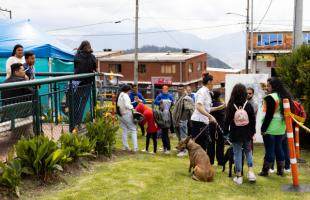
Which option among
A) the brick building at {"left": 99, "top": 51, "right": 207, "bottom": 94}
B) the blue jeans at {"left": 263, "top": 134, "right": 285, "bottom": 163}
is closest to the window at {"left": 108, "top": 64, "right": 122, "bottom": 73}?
the brick building at {"left": 99, "top": 51, "right": 207, "bottom": 94}

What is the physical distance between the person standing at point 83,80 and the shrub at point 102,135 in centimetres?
37

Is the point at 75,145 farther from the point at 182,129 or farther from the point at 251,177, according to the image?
the point at 182,129

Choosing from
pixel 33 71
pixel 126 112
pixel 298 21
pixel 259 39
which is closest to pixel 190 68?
pixel 259 39

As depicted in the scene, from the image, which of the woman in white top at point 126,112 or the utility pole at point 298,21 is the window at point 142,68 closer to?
the utility pole at point 298,21

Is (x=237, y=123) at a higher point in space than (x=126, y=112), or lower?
higher

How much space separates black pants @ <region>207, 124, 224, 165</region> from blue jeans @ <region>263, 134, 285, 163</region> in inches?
39.5

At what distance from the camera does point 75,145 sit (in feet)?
21.0

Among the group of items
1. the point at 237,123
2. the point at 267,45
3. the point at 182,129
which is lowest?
the point at 182,129

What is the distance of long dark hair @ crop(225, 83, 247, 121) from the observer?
6.45 metres

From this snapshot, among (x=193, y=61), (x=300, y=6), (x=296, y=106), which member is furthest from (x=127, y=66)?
(x=296, y=106)

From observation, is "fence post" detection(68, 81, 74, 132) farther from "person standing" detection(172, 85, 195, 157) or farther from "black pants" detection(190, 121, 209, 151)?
"person standing" detection(172, 85, 195, 157)

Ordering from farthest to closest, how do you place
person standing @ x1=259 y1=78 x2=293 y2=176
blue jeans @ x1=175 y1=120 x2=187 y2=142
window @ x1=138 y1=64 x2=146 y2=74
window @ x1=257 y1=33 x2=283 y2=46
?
1. window @ x1=138 y1=64 x2=146 y2=74
2. window @ x1=257 y1=33 x2=283 y2=46
3. blue jeans @ x1=175 y1=120 x2=187 y2=142
4. person standing @ x1=259 y1=78 x2=293 y2=176

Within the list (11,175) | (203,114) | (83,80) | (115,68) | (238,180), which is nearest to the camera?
(11,175)

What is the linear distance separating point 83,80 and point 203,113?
2.61 m
